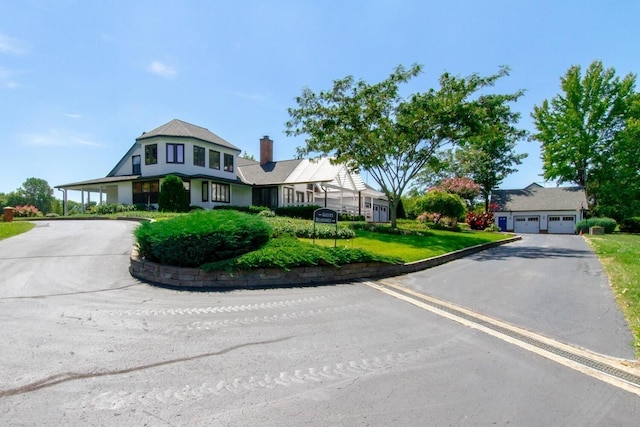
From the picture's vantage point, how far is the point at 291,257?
838 centimetres

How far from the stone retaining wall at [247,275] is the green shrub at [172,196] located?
15.5 meters

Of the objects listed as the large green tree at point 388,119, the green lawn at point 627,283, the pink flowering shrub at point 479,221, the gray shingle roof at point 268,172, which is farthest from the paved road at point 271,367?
the pink flowering shrub at point 479,221

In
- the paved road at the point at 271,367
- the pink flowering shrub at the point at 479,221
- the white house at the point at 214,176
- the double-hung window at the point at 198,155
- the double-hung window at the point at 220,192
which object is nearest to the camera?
the paved road at the point at 271,367

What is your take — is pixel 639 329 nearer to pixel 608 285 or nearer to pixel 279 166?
pixel 608 285

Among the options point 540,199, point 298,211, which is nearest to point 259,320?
point 298,211

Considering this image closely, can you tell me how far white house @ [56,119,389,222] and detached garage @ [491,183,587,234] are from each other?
794 inches

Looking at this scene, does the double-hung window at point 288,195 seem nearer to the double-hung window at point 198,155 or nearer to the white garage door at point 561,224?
the double-hung window at point 198,155

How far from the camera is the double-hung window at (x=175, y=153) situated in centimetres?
2725

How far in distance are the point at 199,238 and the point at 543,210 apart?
151 feet

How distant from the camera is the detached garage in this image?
42094 millimetres

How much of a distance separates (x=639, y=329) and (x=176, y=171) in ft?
89.4

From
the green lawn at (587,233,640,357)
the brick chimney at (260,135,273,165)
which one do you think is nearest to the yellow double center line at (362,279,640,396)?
the green lawn at (587,233,640,357)

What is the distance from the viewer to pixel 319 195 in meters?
36.1

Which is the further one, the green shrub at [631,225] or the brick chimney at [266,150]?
the green shrub at [631,225]
